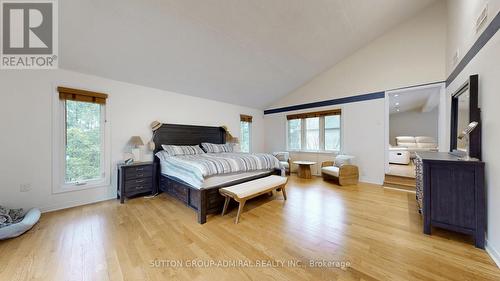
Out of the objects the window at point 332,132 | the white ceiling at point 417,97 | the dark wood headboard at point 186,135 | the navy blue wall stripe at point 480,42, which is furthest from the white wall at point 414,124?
the dark wood headboard at point 186,135

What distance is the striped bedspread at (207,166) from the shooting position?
263cm

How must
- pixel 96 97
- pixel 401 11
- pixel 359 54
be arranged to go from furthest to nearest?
1. pixel 359 54
2. pixel 401 11
3. pixel 96 97

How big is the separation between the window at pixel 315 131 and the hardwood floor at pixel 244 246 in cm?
274

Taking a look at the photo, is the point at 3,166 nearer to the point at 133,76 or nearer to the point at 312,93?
the point at 133,76

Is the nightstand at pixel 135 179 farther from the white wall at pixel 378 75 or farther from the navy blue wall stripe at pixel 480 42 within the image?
the navy blue wall stripe at pixel 480 42

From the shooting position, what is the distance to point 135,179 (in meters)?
3.40

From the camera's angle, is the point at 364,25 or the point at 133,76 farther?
the point at 364,25

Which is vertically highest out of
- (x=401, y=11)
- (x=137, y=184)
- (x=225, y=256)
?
(x=401, y=11)

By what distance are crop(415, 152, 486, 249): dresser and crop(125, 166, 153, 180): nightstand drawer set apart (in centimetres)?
444

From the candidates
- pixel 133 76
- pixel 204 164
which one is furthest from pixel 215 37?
pixel 204 164

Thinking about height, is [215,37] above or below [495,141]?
above

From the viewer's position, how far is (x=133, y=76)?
11.7ft

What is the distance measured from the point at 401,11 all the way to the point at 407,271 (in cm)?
500

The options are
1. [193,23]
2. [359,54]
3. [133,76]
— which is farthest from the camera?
[359,54]
